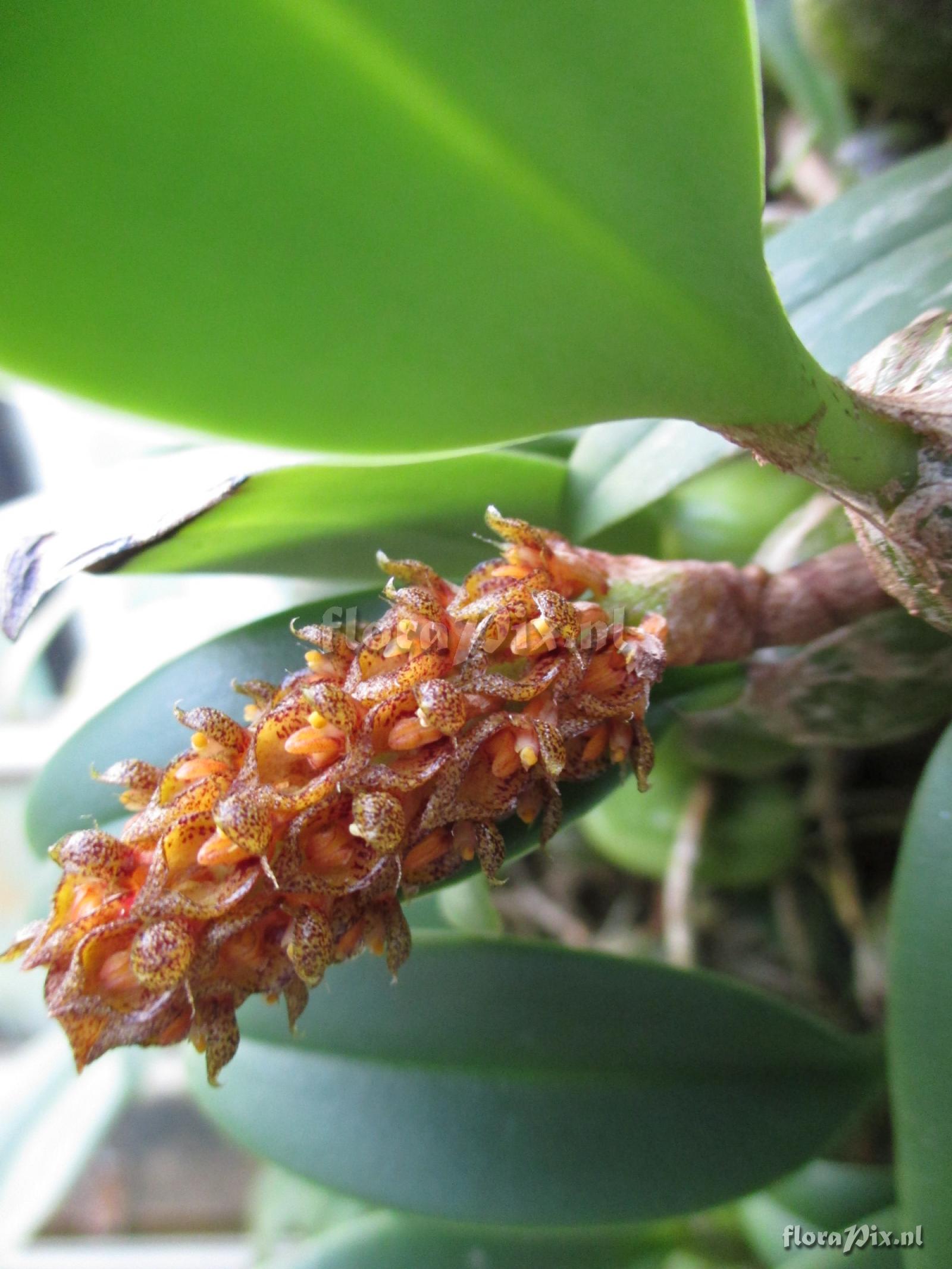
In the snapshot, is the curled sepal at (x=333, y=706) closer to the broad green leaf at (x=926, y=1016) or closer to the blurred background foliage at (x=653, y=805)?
the blurred background foliage at (x=653, y=805)

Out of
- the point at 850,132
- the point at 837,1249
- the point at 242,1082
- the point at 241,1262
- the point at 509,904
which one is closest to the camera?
the point at 837,1249

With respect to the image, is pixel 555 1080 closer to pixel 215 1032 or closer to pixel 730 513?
pixel 215 1032

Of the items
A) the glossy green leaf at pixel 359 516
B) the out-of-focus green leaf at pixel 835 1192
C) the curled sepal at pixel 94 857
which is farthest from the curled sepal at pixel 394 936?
the out-of-focus green leaf at pixel 835 1192

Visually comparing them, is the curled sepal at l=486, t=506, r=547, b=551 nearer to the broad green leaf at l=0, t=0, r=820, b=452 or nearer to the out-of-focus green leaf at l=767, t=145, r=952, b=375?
the broad green leaf at l=0, t=0, r=820, b=452

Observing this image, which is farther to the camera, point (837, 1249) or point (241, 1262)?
point (241, 1262)

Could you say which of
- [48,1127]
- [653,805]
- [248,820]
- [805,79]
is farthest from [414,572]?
[48,1127]

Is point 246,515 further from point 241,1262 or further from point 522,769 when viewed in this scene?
point 241,1262

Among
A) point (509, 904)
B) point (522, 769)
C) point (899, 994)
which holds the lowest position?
point (509, 904)

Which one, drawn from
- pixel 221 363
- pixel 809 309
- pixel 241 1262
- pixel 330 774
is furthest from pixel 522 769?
pixel 241 1262
